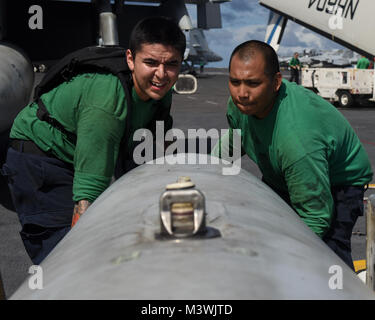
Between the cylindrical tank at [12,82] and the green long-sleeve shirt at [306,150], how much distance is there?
5.17m

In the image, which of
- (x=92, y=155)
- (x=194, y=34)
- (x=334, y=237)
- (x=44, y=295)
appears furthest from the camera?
(x=194, y=34)

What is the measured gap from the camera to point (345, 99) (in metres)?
18.9

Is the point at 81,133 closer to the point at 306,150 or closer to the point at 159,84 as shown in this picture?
the point at 159,84

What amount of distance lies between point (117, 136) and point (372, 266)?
189cm

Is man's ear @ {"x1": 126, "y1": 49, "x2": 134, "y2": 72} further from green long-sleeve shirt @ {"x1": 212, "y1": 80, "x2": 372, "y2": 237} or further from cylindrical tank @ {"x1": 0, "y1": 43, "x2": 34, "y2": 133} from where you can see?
cylindrical tank @ {"x1": 0, "y1": 43, "x2": 34, "y2": 133}

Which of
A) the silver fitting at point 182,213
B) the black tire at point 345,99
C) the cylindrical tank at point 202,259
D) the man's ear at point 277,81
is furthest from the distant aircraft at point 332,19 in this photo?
the silver fitting at point 182,213

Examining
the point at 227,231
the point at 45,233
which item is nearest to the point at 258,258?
the point at 227,231

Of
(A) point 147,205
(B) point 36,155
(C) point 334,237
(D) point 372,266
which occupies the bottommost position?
(D) point 372,266

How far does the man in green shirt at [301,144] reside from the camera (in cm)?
246

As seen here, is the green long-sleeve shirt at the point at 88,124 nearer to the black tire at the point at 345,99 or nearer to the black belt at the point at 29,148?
the black belt at the point at 29,148

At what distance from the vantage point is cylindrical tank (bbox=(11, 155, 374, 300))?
102 cm

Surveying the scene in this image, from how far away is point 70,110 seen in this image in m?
2.68

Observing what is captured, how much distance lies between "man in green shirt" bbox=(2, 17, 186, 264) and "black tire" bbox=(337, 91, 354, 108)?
16.9m
